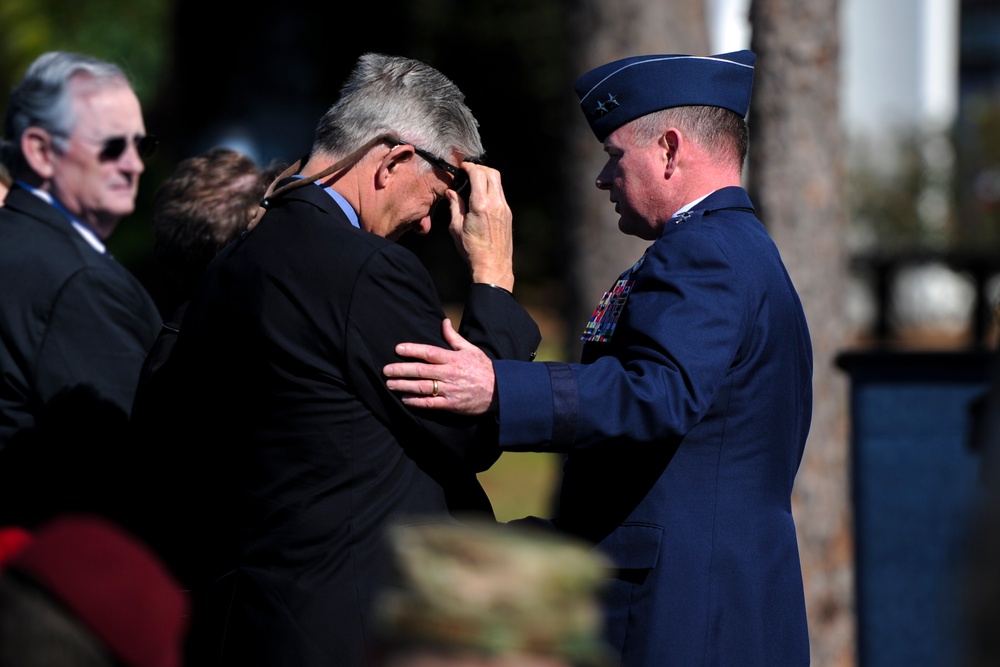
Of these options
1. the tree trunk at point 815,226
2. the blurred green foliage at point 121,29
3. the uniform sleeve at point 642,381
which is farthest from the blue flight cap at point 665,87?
the blurred green foliage at point 121,29

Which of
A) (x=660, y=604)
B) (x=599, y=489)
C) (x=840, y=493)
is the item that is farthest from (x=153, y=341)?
(x=840, y=493)

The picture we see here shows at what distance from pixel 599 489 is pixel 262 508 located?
2.23 ft

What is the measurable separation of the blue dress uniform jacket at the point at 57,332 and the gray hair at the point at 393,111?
2.59 ft

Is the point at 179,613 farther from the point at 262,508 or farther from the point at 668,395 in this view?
the point at 668,395

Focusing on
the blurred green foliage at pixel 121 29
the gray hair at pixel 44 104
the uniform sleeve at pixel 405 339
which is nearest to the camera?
the uniform sleeve at pixel 405 339

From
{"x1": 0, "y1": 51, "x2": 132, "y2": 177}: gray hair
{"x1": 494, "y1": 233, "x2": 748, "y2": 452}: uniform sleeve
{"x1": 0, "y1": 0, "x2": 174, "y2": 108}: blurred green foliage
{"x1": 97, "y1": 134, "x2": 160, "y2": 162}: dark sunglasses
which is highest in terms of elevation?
{"x1": 0, "y1": 0, "x2": 174, "y2": 108}: blurred green foliage

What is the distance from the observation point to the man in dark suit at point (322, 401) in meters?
2.42

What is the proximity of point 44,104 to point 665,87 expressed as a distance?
5.72ft

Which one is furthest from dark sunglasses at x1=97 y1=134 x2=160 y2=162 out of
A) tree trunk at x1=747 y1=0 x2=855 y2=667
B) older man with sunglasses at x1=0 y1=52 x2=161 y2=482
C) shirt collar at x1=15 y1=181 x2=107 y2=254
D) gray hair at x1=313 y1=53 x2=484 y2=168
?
tree trunk at x1=747 y1=0 x2=855 y2=667

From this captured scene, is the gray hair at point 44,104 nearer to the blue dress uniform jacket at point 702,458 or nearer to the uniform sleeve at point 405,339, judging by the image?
the uniform sleeve at point 405,339

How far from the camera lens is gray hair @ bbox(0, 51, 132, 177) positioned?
350 cm

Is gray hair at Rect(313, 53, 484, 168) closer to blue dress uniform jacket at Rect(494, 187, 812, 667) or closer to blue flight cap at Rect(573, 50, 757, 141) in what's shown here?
blue flight cap at Rect(573, 50, 757, 141)

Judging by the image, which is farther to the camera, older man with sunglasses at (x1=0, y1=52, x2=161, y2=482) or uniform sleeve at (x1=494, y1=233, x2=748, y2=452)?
older man with sunglasses at (x1=0, y1=52, x2=161, y2=482)

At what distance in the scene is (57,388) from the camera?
3025 millimetres
